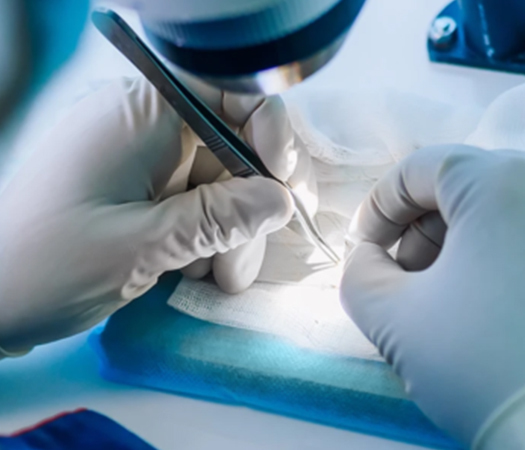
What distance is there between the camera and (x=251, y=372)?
0.71m

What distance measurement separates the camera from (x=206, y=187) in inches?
25.4

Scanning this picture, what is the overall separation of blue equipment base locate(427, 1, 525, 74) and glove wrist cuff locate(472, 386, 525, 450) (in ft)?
1.85

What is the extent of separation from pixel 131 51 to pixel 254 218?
21 centimetres

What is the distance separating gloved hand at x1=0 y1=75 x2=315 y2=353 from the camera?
60cm

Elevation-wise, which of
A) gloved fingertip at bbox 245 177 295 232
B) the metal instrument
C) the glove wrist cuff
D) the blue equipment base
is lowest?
the glove wrist cuff

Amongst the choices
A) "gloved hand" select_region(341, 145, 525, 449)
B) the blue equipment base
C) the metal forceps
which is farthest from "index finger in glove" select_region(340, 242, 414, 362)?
the blue equipment base

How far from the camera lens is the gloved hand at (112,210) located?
60cm

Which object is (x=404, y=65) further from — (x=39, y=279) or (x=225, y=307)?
(x=39, y=279)

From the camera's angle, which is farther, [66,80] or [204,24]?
[66,80]

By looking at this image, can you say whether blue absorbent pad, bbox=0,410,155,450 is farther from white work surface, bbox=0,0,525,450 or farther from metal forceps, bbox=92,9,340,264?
metal forceps, bbox=92,9,340,264

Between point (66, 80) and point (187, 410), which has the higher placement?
point (66, 80)

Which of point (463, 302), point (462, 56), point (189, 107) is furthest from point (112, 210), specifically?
point (462, 56)

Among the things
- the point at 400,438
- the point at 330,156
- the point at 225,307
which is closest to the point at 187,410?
the point at 225,307

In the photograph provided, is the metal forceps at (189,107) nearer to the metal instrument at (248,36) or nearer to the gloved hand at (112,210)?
the gloved hand at (112,210)
